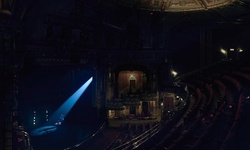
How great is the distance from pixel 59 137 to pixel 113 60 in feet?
28.7

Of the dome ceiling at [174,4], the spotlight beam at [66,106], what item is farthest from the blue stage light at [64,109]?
the dome ceiling at [174,4]

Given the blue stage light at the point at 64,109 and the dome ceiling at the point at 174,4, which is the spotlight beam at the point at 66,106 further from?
the dome ceiling at the point at 174,4

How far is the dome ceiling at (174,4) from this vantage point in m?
18.4

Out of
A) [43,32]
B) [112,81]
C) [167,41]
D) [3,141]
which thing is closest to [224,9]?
[167,41]

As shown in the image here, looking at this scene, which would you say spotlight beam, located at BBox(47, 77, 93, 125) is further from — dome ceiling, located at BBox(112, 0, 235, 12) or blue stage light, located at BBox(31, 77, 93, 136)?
dome ceiling, located at BBox(112, 0, 235, 12)

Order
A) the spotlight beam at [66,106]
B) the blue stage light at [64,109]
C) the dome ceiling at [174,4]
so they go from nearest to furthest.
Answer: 1. the dome ceiling at [174,4]
2. the blue stage light at [64,109]
3. the spotlight beam at [66,106]

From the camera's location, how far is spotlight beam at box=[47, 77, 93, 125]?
2346cm

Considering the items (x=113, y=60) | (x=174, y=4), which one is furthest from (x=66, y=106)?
(x=174, y=4)

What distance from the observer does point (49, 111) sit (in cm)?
2278

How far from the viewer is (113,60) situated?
2405 cm

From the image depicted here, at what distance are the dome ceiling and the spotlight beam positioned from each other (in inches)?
354

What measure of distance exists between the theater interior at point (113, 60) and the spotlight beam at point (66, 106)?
0.10m

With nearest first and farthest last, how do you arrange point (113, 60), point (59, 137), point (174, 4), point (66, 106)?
point (174, 4) → point (59, 137) → point (113, 60) → point (66, 106)

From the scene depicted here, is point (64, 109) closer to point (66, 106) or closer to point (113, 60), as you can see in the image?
point (66, 106)
